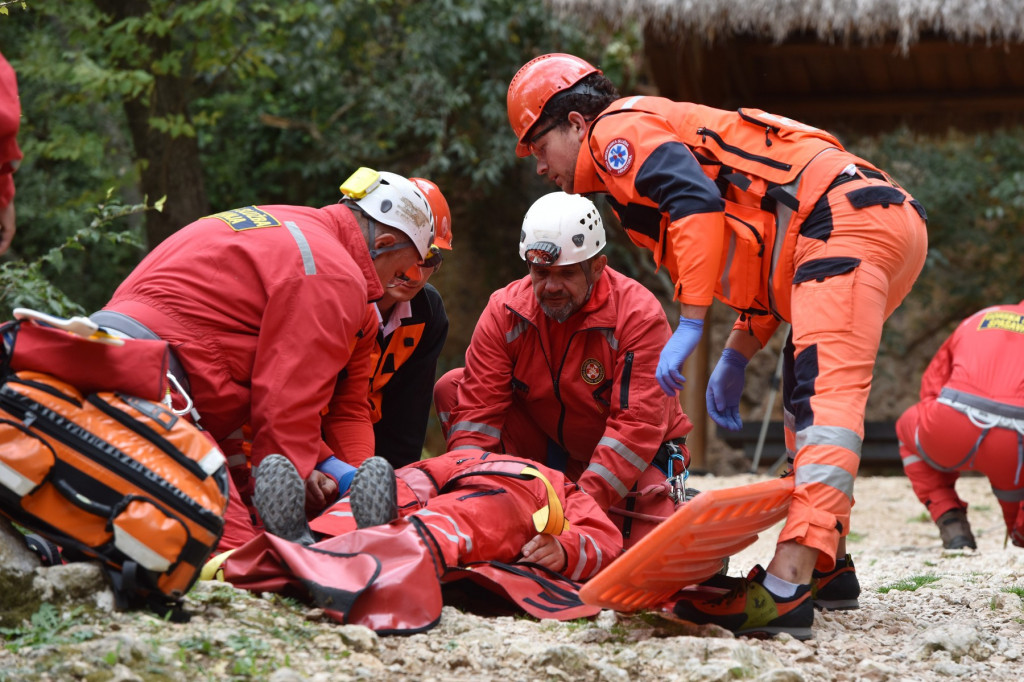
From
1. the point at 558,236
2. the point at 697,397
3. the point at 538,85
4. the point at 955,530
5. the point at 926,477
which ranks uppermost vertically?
the point at 538,85

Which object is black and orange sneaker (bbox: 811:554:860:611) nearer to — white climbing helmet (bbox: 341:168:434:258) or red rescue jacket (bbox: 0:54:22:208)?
white climbing helmet (bbox: 341:168:434:258)

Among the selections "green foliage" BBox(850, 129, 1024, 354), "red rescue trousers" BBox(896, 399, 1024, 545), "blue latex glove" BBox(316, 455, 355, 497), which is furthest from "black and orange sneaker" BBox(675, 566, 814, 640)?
"green foliage" BBox(850, 129, 1024, 354)

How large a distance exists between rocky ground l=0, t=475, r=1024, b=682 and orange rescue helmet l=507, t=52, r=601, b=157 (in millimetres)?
1615

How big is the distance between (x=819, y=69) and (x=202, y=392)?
300 inches

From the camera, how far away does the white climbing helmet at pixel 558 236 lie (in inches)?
163

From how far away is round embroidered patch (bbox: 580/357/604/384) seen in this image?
4.27 m

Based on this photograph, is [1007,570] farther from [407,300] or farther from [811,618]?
[407,300]

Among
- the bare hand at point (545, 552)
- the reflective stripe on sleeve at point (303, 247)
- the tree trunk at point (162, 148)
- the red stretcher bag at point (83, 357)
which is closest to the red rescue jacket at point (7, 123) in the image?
the red stretcher bag at point (83, 357)

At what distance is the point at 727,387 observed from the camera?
370 cm

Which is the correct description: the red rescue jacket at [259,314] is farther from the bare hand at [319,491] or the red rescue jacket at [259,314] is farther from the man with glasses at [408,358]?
the man with glasses at [408,358]

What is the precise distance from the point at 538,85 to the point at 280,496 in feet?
5.26

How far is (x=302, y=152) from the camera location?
416 inches

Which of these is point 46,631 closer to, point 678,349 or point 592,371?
point 678,349

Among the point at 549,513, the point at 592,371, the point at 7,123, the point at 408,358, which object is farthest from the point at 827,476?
the point at 408,358
